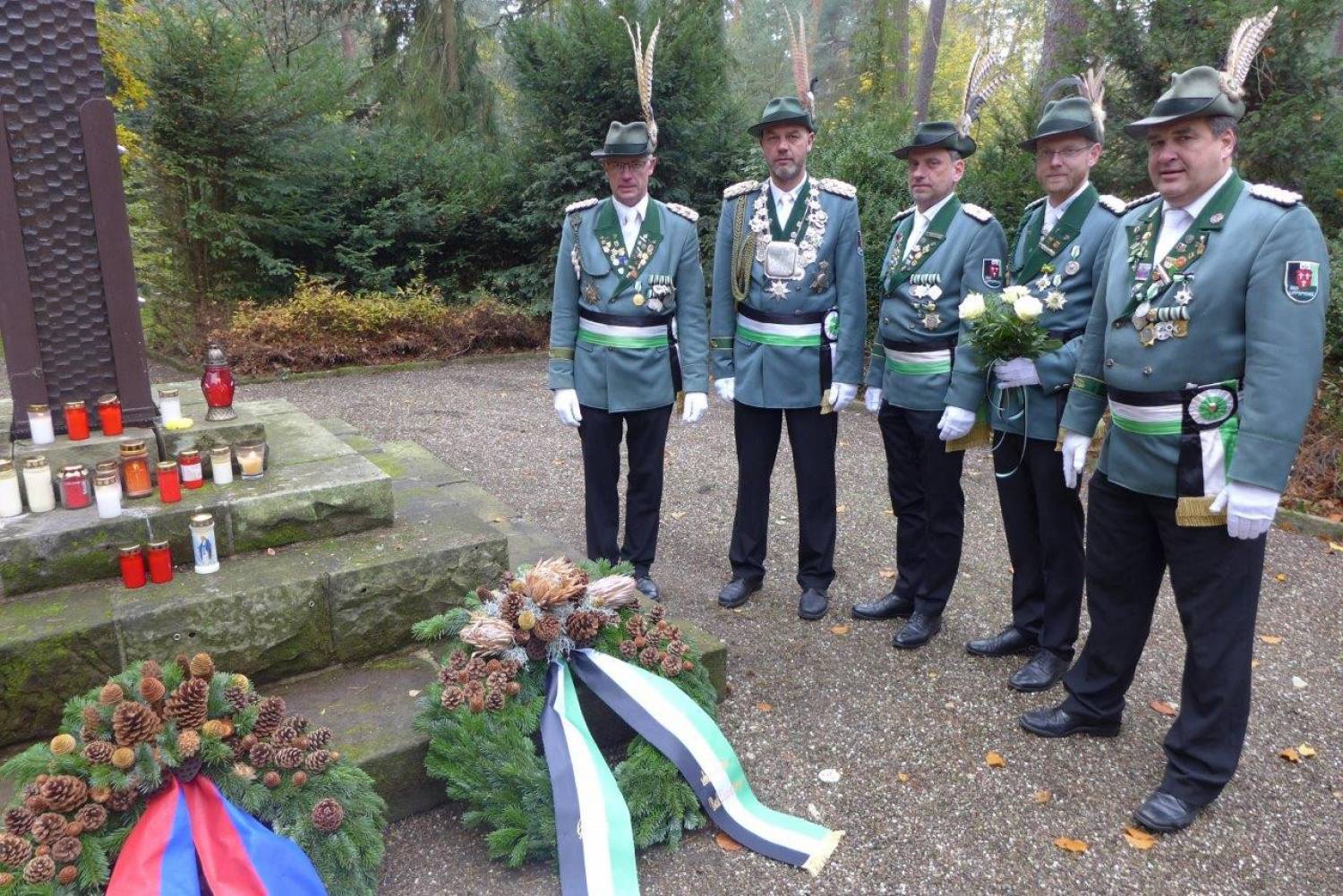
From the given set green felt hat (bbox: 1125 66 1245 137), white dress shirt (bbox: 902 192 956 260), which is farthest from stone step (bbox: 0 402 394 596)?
green felt hat (bbox: 1125 66 1245 137)

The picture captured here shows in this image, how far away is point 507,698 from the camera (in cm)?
263

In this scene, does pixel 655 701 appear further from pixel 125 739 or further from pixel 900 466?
pixel 900 466

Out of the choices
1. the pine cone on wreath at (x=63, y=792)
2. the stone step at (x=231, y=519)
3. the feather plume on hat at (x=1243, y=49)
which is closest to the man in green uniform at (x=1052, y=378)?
the feather plume on hat at (x=1243, y=49)

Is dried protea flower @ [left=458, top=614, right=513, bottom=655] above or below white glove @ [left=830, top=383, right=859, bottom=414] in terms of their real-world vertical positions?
below

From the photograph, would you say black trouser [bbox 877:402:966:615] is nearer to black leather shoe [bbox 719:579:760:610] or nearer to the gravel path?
the gravel path

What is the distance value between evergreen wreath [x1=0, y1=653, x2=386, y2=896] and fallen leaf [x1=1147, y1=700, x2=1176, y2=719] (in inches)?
105

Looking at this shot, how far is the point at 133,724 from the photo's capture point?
2133mm

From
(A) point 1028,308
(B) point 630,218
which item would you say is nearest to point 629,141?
(B) point 630,218

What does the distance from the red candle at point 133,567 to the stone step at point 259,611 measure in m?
0.03

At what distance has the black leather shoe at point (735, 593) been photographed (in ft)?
13.3

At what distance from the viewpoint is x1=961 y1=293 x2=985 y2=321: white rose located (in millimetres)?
3131

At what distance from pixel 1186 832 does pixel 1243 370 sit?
4.34 feet

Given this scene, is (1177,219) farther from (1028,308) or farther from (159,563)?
(159,563)

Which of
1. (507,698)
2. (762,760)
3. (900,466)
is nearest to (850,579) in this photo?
(900,466)
